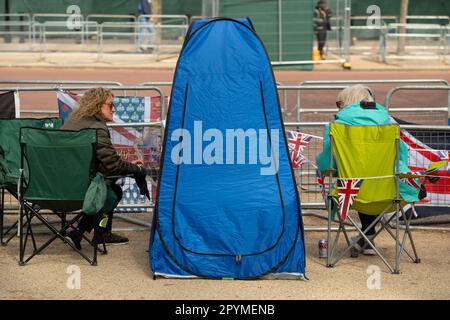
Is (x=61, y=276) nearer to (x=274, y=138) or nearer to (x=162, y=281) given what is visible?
(x=162, y=281)

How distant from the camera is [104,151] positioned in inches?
295

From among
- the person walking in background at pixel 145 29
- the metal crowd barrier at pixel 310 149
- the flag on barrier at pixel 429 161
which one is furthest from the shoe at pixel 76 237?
the person walking in background at pixel 145 29

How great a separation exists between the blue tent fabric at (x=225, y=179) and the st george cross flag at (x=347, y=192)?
40 cm

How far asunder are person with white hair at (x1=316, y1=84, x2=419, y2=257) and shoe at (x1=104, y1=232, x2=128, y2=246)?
6.19 ft

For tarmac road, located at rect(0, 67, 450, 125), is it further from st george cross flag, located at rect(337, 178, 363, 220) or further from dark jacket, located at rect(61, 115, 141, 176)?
st george cross flag, located at rect(337, 178, 363, 220)

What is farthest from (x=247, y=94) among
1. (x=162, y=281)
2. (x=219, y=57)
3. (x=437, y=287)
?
(x=437, y=287)

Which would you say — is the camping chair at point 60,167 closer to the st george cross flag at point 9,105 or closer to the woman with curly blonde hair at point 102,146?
the woman with curly blonde hair at point 102,146

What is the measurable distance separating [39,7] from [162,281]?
75.9 feet

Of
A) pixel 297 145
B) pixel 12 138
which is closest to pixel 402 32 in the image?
pixel 297 145

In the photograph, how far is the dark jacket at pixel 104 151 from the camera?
7.48 metres

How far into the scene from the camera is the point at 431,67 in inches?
935

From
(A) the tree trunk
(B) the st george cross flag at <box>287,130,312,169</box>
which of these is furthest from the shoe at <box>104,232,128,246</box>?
(A) the tree trunk

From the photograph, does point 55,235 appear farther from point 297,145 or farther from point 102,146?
point 297,145

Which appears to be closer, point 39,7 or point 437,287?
point 437,287
